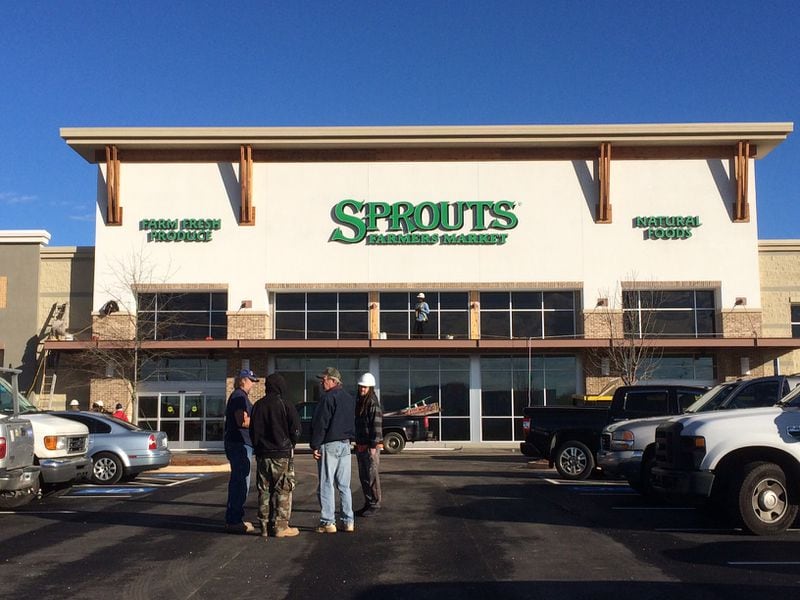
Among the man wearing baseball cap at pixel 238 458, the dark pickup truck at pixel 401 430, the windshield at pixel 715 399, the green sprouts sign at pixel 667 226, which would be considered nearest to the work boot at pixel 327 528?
the man wearing baseball cap at pixel 238 458

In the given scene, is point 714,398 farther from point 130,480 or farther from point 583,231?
point 583,231

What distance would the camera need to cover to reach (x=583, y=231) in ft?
107

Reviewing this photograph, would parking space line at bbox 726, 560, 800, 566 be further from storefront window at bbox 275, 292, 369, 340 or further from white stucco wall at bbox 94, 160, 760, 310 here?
storefront window at bbox 275, 292, 369, 340

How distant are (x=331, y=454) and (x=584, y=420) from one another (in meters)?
8.86

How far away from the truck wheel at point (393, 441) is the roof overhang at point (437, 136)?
11.3 metres

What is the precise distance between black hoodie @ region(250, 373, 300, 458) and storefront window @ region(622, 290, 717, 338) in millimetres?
24144

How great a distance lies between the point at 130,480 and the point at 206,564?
9637 mm

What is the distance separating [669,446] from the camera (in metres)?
10.9

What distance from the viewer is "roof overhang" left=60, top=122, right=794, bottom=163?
32.3 m

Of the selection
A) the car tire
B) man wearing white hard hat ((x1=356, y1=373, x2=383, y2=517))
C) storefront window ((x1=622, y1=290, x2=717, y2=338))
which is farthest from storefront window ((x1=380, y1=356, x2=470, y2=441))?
man wearing white hard hat ((x1=356, y1=373, x2=383, y2=517))

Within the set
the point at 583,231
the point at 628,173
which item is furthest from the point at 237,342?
the point at 628,173

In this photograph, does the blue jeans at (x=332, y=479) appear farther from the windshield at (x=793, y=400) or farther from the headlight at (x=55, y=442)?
the windshield at (x=793, y=400)

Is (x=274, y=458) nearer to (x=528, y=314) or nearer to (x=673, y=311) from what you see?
(x=528, y=314)

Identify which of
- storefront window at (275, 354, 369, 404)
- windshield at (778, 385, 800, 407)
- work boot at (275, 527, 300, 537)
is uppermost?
storefront window at (275, 354, 369, 404)
